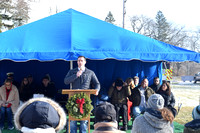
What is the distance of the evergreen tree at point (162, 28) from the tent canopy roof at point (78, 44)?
3904 centimetres

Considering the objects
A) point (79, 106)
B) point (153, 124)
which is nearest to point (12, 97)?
point (79, 106)

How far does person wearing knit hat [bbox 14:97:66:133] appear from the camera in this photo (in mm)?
1500

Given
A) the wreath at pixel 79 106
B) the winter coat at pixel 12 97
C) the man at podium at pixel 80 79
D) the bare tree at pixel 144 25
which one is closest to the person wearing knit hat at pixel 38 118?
the wreath at pixel 79 106

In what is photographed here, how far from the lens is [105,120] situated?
6.53 feet

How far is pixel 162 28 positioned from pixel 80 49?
139ft

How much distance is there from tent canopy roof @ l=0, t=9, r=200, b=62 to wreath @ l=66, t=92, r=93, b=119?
130cm

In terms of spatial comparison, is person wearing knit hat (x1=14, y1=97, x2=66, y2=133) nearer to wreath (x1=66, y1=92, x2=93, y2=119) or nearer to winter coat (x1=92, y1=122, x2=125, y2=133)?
winter coat (x1=92, y1=122, x2=125, y2=133)

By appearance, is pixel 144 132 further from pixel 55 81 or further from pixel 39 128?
pixel 55 81

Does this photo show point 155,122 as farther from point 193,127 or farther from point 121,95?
point 121,95

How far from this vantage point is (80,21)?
6.94 metres

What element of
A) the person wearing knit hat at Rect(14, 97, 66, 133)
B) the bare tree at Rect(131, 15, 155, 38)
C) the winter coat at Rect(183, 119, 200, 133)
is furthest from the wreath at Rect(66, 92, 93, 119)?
the bare tree at Rect(131, 15, 155, 38)

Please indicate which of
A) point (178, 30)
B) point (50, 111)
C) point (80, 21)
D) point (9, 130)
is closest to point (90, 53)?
point (80, 21)

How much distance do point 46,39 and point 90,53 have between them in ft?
4.59

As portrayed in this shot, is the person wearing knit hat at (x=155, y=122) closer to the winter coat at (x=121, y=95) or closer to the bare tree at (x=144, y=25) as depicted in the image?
the winter coat at (x=121, y=95)
